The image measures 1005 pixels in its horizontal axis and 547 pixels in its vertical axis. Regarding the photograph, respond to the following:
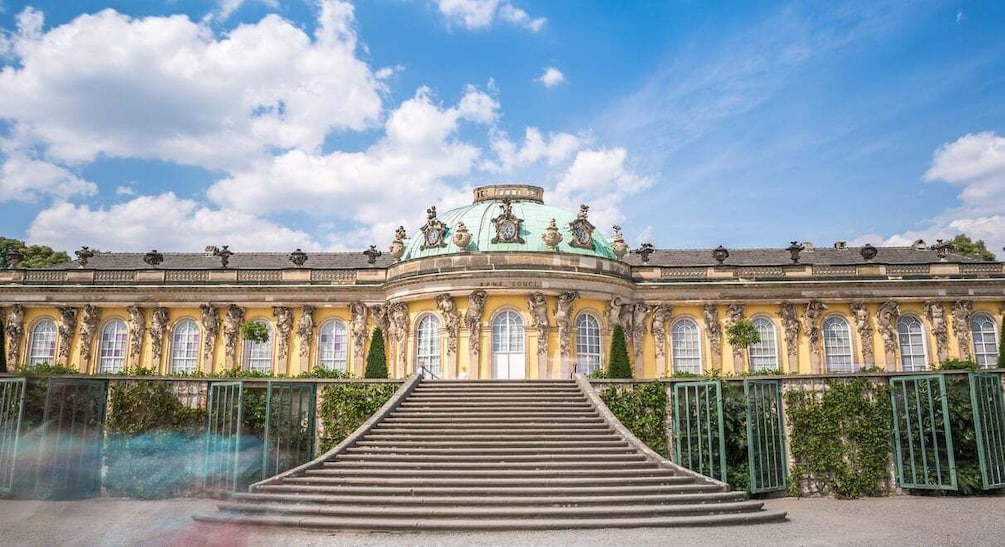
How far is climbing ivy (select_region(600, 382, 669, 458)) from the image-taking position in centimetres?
2300

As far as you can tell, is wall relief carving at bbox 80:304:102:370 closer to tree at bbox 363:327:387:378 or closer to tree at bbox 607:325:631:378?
tree at bbox 363:327:387:378

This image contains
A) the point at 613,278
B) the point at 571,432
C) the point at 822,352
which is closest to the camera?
the point at 571,432

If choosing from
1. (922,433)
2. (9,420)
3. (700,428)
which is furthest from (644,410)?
(9,420)

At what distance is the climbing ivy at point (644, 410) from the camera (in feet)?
75.5

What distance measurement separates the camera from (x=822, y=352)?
123 feet

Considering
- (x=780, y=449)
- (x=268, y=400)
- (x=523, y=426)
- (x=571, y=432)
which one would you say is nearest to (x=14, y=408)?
(x=268, y=400)

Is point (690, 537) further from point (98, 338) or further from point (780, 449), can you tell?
point (98, 338)

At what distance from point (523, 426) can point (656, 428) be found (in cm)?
408

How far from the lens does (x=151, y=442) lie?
22.9 metres

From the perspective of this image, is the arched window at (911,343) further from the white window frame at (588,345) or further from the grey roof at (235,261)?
the grey roof at (235,261)

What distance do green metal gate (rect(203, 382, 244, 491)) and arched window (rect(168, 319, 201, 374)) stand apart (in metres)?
16.6

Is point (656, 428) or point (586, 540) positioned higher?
point (656, 428)

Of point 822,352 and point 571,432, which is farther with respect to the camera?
point 822,352

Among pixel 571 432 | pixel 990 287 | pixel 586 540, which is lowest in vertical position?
pixel 586 540
